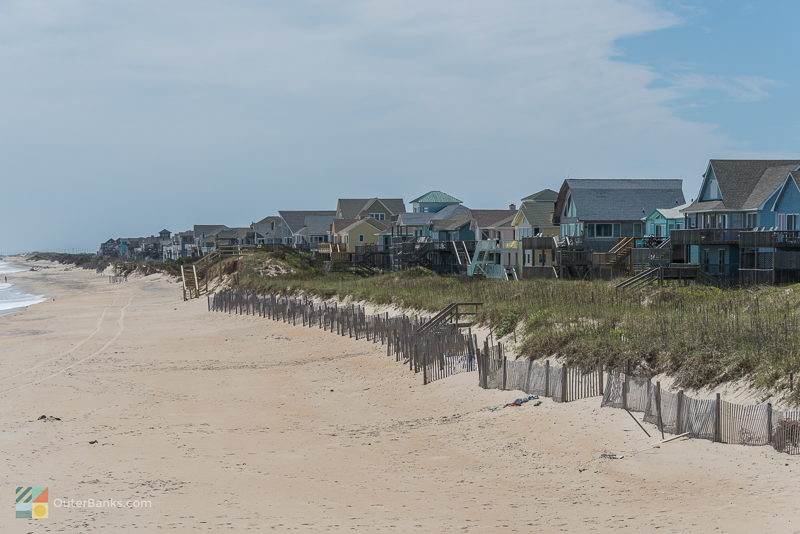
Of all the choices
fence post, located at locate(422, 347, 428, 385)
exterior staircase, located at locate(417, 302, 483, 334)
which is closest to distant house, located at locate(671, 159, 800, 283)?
→ exterior staircase, located at locate(417, 302, 483, 334)

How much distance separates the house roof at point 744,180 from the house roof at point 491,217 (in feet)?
90.8

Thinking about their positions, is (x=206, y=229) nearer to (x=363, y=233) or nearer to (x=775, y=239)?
(x=363, y=233)

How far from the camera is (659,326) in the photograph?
21.8m

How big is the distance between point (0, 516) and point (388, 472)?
6855 millimetres

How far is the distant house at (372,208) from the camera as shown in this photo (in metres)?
116

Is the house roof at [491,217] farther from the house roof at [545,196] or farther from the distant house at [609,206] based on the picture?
the distant house at [609,206]

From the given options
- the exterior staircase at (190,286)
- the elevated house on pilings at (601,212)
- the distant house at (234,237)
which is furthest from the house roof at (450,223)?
the distant house at (234,237)

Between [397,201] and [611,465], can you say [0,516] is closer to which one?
[611,465]

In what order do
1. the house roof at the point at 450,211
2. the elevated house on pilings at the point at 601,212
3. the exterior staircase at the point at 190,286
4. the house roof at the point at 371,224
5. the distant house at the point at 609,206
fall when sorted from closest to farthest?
the elevated house on pilings at the point at 601,212, the distant house at the point at 609,206, the exterior staircase at the point at 190,286, the house roof at the point at 450,211, the house roof at the point at 371,224

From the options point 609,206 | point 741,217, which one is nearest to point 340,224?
point 609,206

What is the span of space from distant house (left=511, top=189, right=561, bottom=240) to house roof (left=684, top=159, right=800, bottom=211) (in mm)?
17552

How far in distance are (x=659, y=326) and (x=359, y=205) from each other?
101 metres

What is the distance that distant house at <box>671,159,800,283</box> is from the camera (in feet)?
141

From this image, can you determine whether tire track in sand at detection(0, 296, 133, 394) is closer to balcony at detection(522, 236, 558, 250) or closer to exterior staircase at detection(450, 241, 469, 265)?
balcony at detection(522, 236, 558, 250)
